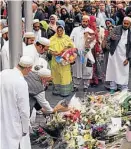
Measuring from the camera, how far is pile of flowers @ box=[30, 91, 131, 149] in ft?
18.0

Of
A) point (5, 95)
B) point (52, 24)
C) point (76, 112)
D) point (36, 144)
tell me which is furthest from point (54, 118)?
point (52, 24)

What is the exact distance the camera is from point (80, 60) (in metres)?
9.93

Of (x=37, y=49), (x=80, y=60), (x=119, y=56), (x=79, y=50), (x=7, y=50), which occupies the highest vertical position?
(x=37, y=49)

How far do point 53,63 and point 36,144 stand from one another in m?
3.27

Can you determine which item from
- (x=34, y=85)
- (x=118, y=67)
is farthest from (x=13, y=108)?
(x=118, y=67)

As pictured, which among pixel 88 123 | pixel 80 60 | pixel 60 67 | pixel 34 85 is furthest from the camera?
pixel 80 60

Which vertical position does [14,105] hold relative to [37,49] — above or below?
below

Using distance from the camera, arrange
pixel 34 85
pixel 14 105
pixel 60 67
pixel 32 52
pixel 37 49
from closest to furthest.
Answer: pixel 14 105 → pixel 34 85 → pixel 37 49 → pixel 32 52 → pixel 60 67

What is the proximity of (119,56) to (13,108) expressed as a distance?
4803mm

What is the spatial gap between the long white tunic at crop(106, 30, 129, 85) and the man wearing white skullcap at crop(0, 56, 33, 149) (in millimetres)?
4540

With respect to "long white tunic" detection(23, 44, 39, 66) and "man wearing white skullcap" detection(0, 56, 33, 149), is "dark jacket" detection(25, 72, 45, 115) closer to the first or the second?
"man wearing white skullcap" detection(0, 56, 33, 149)

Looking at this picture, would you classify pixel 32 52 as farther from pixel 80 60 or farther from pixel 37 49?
pixel 80 60

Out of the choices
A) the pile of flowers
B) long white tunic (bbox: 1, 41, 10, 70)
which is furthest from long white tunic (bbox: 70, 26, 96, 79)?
the pile of flowers

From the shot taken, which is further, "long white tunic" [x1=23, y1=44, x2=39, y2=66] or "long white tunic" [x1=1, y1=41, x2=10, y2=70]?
"long white tunic" [x1=1, y1=41, x2=10, y2=70]
